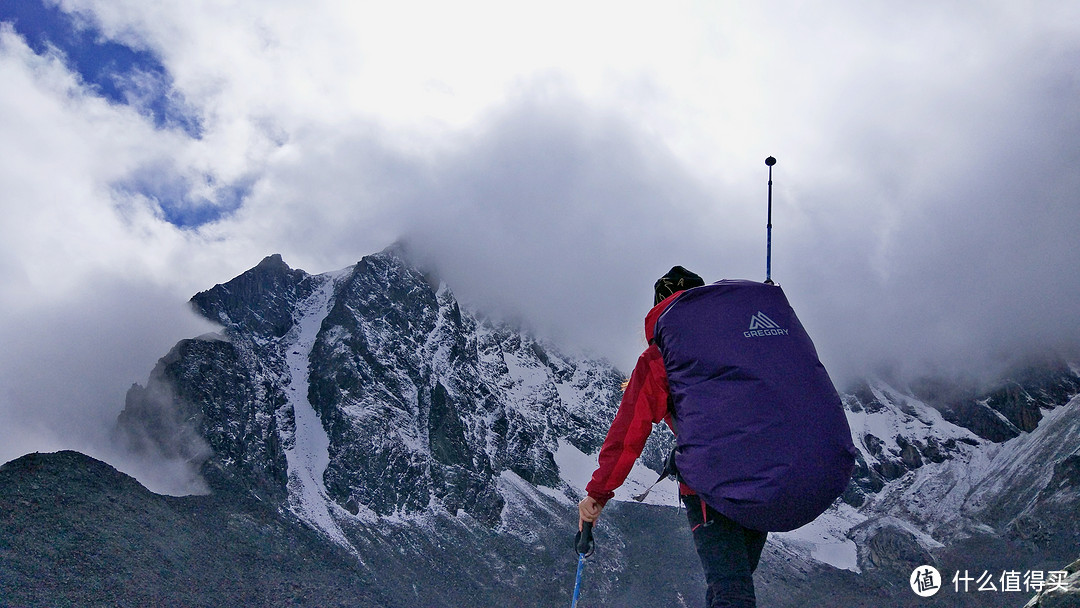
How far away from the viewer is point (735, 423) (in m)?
4.17

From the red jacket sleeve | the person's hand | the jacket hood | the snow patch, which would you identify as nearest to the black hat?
the jacket hood

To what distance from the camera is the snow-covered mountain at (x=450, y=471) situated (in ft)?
345

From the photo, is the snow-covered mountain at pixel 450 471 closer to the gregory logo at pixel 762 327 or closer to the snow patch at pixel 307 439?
the snow patch at pixel 307 439

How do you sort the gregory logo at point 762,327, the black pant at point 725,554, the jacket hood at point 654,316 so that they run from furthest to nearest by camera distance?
1. the jacket hood at point 654,316
2. the gregory logo at point 762,327
3. the black pant at point 725,554

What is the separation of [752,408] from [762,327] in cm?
61

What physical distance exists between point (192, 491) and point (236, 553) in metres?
23.4

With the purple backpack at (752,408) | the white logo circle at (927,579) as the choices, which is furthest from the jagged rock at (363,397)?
the purple backpack at (752,408)

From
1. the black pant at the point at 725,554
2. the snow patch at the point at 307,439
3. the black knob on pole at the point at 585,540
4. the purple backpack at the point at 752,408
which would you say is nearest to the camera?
the purple backpack at the point at 752,408

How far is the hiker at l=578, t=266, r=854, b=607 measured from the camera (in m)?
4.04

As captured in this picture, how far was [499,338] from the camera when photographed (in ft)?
643

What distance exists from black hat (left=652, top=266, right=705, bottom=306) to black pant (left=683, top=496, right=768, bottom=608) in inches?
62.0

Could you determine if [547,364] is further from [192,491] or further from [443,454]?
[192,491]

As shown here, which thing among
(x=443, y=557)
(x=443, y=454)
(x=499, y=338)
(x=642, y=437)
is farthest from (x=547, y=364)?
(x=642, y=437)

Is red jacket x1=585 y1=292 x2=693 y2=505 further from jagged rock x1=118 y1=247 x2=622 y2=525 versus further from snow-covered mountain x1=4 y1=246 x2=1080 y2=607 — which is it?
jagged rock x1=118 y1=247 x2=622 y2=525
